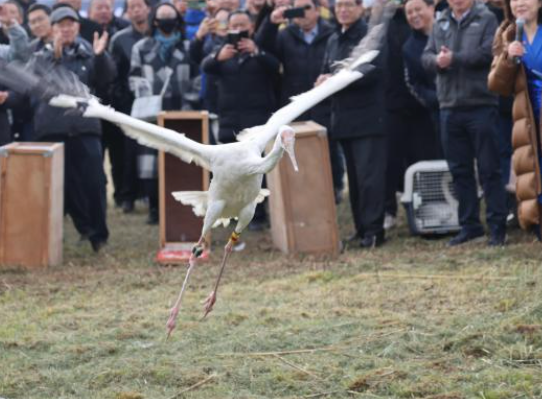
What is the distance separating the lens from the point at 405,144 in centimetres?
1359

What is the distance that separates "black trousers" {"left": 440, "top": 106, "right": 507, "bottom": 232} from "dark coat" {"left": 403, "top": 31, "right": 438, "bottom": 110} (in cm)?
89

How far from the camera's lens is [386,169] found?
1277 cm

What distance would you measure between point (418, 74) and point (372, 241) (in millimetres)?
1868

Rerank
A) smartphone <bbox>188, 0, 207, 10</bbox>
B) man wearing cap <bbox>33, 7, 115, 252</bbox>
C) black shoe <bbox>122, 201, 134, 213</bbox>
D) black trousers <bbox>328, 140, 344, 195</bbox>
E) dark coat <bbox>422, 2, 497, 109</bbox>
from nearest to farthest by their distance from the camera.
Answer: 1. dark coat <bbox>422, 2, 497, 109</bbox>
2. man wearing cap <bbox>33, 7, 115, 252</bbox>
3. smartphone <bbox>188, 0, 207, 10</bbox>
4. black trousers <bbox>328, 140, 344, 195</bbox>
5. black shoe <bbox>122, 201, 134, 213</bbox>

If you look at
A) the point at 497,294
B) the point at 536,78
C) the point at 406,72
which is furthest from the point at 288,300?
the point at 406,72

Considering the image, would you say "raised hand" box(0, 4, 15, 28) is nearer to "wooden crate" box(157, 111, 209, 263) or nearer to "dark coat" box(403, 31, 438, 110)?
"wooden crate" box(157, 111, 209, 263)

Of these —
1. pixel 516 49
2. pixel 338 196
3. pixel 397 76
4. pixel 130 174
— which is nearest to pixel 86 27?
pixel 130 174

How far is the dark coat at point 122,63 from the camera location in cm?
1440

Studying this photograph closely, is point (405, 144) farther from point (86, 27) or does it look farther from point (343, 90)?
point (86, 27)

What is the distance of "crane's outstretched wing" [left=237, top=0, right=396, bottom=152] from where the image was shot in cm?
893

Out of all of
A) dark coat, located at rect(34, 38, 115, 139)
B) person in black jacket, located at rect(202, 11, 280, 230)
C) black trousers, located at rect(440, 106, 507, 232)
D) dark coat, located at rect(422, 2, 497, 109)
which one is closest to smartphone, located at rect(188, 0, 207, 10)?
person in black jacket, located at rect(202, 11, 280, 230)

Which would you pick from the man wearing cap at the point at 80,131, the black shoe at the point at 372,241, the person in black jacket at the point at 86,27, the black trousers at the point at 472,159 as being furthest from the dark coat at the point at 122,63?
the black trousers at the point at 472,159

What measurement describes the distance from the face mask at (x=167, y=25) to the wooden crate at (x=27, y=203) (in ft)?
7.87

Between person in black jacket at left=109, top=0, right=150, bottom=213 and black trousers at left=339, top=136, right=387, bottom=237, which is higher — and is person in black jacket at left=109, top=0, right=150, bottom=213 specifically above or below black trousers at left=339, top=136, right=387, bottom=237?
above
